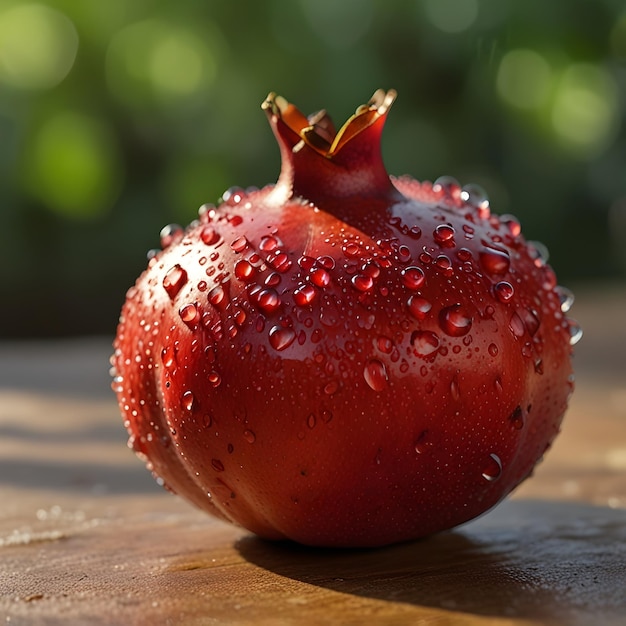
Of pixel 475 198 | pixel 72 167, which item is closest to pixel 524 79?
pixel 72 167

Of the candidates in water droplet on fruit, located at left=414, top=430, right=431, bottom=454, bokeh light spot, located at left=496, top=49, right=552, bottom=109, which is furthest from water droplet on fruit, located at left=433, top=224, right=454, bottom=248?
bokeh light spot, located at left=496, top=49, right=552, bottom=109

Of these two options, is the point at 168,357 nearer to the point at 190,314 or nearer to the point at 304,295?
the point at 190,314

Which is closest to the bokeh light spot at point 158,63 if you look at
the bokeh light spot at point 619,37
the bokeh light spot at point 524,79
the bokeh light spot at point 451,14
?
the bokeh light spot at point 451,14

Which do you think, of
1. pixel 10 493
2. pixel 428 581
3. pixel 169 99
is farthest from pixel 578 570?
pixel 169 99

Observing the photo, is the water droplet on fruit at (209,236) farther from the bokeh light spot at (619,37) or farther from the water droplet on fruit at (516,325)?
the bokeh light spot at (619,37)

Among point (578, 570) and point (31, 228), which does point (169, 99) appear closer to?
point (31, 228)
